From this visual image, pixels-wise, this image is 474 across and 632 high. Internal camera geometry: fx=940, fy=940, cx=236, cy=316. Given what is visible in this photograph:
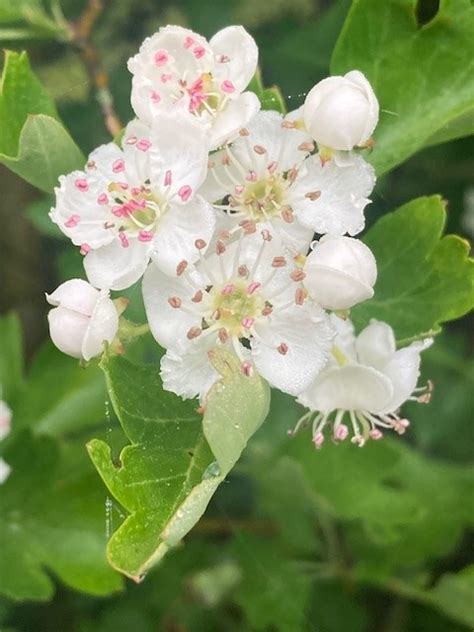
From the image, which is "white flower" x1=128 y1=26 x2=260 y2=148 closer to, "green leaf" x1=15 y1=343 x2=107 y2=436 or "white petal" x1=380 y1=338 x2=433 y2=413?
"white petal" x1=380 y1=338 x2=433 y2=413

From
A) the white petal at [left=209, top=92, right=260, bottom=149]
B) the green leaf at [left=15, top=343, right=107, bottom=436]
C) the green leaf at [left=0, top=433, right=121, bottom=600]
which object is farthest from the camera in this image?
the green leaf at [left=15, top=343, right=107, bottom=436]

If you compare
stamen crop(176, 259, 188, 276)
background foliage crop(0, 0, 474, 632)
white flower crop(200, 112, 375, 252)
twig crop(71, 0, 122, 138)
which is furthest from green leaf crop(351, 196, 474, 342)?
twig crop(71, 0, 122, 138)

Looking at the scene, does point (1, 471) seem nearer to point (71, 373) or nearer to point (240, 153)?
point (71, 373)

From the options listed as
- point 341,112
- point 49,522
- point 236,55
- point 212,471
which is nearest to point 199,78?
point 236,55

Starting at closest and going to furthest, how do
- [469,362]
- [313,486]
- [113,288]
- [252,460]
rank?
1. [113,288]
2. [313,486]
3. [252,460]
4. [469,362]

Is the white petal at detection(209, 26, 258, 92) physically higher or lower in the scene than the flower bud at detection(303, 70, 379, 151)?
higher

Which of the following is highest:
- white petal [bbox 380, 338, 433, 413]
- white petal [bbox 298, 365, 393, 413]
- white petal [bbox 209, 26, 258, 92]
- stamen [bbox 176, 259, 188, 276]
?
white petal [bbox 209, 26, 258, 92]

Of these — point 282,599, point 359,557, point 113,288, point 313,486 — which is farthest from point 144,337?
point 359,557
